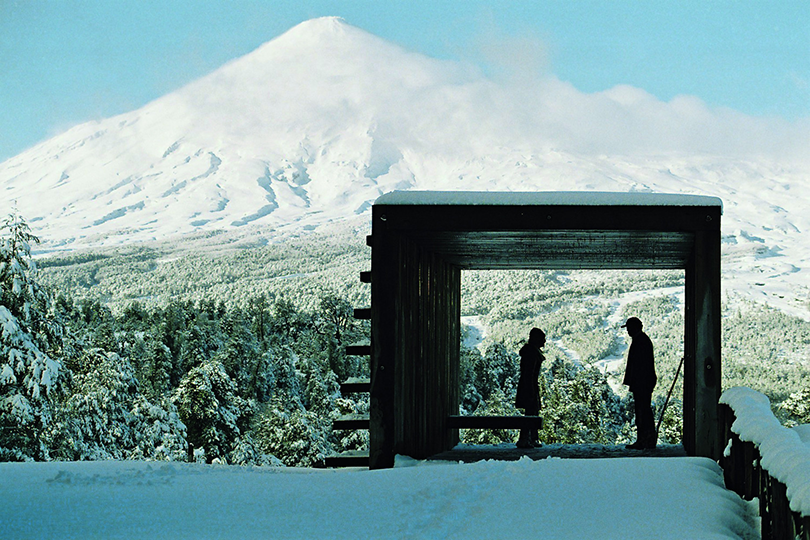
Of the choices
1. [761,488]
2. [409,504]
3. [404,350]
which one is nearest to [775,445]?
[761,488]

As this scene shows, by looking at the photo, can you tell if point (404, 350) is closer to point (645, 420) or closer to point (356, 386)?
point (356, 386)

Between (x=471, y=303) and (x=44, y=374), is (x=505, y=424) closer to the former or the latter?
(x=44, y=374)

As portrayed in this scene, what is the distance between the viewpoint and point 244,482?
605cm

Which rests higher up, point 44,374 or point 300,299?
point 44,374

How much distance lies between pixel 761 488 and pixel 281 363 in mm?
46137

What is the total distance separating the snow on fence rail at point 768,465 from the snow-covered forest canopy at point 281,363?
48.2 feet

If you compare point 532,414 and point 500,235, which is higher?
point 500,235

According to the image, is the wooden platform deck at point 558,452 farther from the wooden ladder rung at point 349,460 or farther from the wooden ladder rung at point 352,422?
the wooden ladder rung at point 352,422

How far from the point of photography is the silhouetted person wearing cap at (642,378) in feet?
28.9

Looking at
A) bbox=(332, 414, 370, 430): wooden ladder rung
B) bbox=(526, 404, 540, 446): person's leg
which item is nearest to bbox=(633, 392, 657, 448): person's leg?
bbox=(526, 404, 540, 446): person's leg

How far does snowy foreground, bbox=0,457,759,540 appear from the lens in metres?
4.57

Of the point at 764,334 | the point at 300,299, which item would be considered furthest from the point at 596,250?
the point at 300,299

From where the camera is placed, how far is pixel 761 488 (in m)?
4.40

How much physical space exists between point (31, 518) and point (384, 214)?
3.61 m
